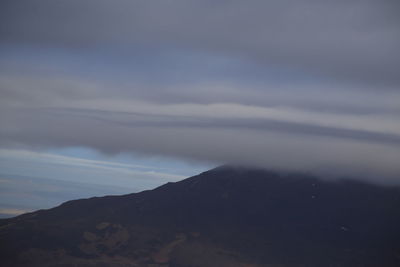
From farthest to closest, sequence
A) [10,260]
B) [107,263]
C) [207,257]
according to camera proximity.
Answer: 1. [207,257]
2. [107,263]
3. [10,260]

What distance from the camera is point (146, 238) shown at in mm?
195875

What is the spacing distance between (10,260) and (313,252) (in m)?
114

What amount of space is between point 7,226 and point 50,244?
25.8 meters

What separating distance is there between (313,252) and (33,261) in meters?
107

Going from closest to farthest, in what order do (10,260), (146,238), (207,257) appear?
(10,260) → (207,257) → (146,238)

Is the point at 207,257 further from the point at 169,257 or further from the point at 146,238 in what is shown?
the point at 146,238

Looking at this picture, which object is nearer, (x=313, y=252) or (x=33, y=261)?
(x=33, y=261)

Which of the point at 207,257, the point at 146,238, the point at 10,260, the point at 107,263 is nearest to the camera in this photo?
the point at 10,260

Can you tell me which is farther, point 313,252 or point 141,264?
point 313,252

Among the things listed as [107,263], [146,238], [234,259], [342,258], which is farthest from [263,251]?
[107,263]

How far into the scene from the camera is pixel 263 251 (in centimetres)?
19200

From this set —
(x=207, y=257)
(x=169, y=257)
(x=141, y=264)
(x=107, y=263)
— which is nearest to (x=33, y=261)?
(x=107, y=263)

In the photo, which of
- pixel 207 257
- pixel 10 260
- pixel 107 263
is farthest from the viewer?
pixel 207 257

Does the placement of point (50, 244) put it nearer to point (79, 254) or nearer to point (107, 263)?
point (79, 254)
